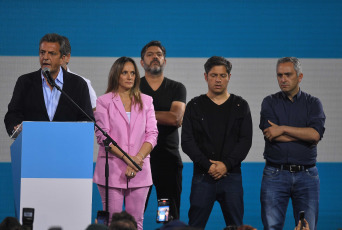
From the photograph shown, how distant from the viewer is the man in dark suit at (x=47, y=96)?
421cm

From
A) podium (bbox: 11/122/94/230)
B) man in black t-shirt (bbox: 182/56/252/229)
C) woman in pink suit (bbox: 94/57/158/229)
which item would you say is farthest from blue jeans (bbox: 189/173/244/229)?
podium (bbox: 11/122/94/230)

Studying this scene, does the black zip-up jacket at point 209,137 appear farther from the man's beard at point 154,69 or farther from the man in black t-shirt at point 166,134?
the man's beard at point 154,69

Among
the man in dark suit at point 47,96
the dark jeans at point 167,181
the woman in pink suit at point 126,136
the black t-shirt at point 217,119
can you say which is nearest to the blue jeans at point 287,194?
the black t-shirt at point 217,119

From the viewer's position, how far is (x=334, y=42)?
6.09m

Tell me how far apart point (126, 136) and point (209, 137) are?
629mm

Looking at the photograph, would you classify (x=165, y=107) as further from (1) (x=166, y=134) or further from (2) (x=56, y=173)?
(2) (x=56, y=173)

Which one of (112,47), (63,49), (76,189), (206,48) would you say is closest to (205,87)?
(206,48)

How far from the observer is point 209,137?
4.60m

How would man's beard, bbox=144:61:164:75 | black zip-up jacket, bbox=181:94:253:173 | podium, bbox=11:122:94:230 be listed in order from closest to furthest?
podium, bbox=11:122:94:230
black zip-up jacket, bbox=181:94:253:173
man's beard, bbox=144:61:164:75

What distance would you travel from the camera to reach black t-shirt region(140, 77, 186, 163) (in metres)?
5.03

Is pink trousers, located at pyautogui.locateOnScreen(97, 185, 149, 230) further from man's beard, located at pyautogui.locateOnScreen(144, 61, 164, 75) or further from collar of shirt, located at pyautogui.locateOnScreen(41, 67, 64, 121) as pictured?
man's beard, located at pyautogui.locateOnScreen(144, 61, 164, 75)

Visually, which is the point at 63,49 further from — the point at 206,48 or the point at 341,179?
the point at 341,179

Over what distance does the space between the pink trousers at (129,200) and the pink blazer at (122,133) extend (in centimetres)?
5

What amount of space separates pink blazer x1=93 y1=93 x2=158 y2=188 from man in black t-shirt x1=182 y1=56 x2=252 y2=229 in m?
0.31
